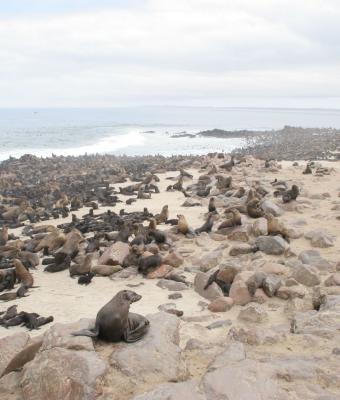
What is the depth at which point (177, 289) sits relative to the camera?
8.51 m

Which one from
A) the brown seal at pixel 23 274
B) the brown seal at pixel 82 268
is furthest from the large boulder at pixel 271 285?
the brown seal at pixel 23 274

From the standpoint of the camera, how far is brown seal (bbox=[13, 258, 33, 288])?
924cm

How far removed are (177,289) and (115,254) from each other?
1.94 metres

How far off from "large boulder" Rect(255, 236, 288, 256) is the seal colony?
0.02 meters

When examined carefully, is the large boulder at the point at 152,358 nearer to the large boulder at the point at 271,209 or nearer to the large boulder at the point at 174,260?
the large boulder at the point at 174,260

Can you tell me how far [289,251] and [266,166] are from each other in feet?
42.8

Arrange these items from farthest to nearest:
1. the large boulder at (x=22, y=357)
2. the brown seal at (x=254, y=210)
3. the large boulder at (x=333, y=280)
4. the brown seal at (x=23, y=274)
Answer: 1. the brown seal at (x=254, y=210)
2. the brown seal at (x=23, y=274)
3. the large boulder at (x=333, y=280)
4. the large boulder at (x=22, y=357)

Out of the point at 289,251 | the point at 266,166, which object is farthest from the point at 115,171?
the point at 289,251

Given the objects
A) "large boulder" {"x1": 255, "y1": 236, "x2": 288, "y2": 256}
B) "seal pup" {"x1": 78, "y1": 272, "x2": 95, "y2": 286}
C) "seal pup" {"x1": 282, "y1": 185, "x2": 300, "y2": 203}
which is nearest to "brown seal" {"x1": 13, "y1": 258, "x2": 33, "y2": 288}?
"seal pup" {"x1": 78, "y1": 272, "x2": 95, "y2": 286}

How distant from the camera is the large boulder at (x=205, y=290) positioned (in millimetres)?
8023

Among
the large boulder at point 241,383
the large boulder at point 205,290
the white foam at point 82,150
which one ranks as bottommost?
the white foam at point 82,150

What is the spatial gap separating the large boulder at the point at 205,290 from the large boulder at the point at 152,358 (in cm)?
230

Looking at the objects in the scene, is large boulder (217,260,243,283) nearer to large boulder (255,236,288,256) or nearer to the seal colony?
the seal colony

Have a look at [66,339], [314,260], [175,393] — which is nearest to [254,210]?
[314,260]
